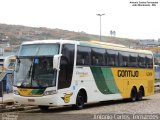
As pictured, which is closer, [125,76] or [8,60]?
[8,60]

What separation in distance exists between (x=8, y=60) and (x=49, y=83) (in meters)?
2.43

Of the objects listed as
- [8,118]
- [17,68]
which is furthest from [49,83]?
[8,118]

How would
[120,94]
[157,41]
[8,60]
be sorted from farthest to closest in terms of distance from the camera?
[157,41] < [120,94] < [8,60]

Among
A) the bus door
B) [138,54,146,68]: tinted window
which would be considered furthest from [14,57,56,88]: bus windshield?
[138,54,146,68]: tinted window

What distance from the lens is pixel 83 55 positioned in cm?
2184

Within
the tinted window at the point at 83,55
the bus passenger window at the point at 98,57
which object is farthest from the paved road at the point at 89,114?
the bus passenger window at the point at 98,57

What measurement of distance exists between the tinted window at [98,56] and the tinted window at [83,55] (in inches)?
19.7

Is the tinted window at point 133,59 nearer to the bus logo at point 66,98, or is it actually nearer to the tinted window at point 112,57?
the tinted window at point 112,57

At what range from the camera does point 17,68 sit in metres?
20.3

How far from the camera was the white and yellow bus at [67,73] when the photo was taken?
1942cm

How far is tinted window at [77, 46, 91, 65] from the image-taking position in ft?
70.4

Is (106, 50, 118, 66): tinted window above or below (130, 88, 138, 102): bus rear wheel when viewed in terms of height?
above

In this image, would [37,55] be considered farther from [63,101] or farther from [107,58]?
[107,58]

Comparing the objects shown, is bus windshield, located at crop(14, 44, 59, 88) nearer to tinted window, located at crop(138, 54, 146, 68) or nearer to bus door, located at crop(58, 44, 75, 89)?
bus door, located at crop(58, 44, 75, 89)
